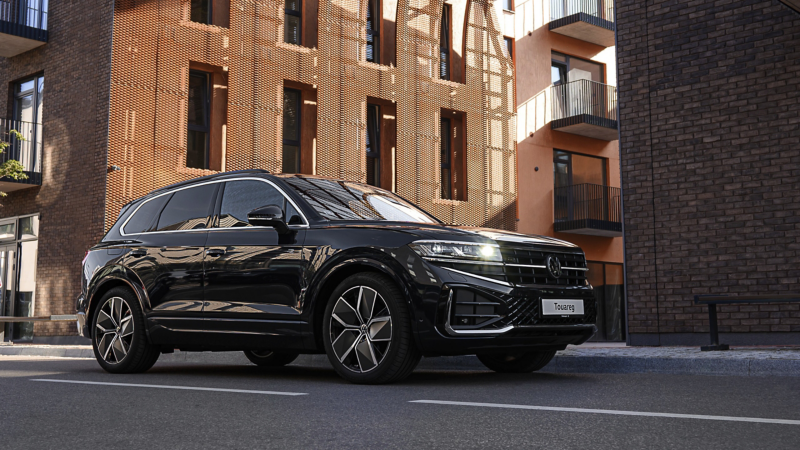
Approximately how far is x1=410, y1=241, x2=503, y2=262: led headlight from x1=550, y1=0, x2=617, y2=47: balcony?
889 inches

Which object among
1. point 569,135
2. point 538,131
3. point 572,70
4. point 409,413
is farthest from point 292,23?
point 409,413

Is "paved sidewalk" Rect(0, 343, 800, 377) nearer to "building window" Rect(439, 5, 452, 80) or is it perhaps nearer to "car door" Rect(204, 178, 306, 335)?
"car door" Rect(204, 178, 306, 335)

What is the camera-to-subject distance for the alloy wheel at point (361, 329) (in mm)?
6492

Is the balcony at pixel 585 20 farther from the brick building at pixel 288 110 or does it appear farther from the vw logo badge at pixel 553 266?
the vw logo badge at pixel 553 266

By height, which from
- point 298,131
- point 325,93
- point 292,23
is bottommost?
point 298,131

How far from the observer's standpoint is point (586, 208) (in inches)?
1100

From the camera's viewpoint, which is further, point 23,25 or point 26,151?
point 26,151

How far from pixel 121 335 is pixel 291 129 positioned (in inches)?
546

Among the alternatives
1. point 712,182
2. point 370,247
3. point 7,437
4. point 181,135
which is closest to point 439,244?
point 370,247

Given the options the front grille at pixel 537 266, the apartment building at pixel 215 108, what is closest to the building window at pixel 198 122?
the apartment building at pixel 215 108

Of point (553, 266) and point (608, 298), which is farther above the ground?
point (553, 266)

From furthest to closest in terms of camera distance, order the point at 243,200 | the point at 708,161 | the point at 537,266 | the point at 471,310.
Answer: the point at 708,161
the point at 243,200
the point at 537,266
the point at 471,310

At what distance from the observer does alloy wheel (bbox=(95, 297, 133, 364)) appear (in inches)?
322

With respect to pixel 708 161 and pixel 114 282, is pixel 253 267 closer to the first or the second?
pixel 114 282
